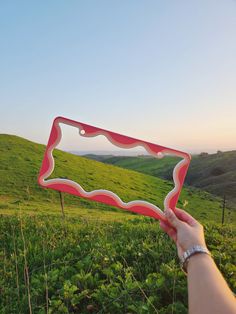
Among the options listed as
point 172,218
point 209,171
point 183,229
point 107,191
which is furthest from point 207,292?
point 209,171

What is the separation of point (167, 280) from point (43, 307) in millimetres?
1518

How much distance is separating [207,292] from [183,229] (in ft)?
2.41

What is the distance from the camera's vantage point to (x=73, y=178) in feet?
125

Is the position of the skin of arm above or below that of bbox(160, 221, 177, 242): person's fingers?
above

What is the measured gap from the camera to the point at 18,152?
4328 cm

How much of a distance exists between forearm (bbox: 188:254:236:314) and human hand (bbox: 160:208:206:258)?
0.83ft

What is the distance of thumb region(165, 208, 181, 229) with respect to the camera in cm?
273

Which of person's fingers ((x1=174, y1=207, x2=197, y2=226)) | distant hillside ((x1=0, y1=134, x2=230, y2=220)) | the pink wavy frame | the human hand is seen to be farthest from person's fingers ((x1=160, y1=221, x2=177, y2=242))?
distant hillside ((x1=0, y1=134, x2=230, y2=220))

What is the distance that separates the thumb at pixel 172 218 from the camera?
2728mm

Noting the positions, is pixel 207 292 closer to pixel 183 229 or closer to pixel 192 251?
pixel 192 251

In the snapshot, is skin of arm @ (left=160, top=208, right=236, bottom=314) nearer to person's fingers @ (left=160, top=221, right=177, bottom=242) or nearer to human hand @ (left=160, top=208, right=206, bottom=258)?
human hand @ (left=160, top=208, right=206, bottom=258)

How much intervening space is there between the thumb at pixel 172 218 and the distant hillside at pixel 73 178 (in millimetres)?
25331

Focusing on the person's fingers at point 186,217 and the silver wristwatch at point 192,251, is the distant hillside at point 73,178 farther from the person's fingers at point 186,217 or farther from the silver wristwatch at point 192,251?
the silver wristwatch at point 192,251

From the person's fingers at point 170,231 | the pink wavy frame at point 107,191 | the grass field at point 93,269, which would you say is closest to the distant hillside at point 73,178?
the grass field at point 93,269
